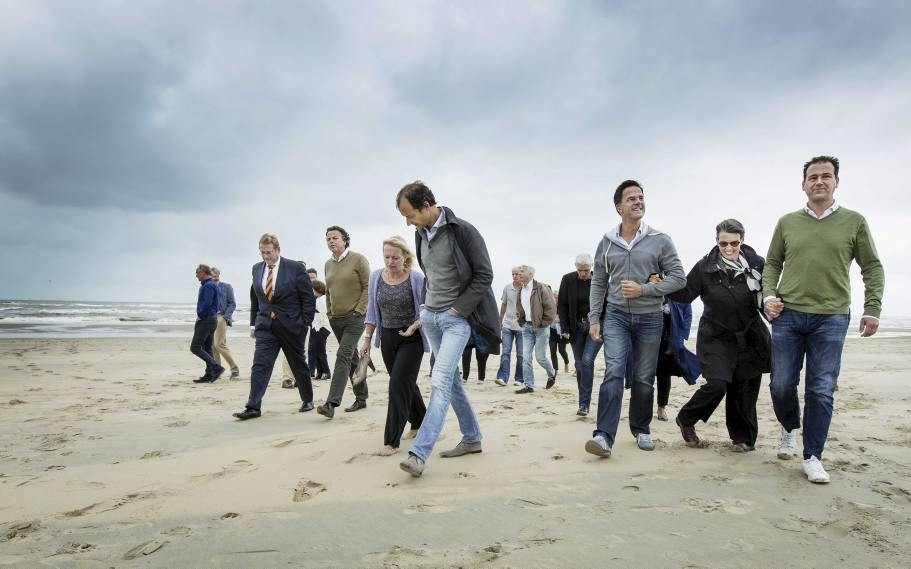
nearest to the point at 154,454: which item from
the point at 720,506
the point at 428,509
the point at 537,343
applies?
the point at 428,509

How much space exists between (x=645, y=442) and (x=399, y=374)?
1.99m

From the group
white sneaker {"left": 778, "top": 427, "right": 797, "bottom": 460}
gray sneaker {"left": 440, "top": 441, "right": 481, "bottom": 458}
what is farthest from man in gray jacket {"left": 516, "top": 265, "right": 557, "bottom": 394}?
white sneaker {"left": 778, "top": 427, "right": 797, "bottom": 460}

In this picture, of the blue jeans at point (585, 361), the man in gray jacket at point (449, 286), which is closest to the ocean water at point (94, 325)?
the blue jeans at point (585, 361)

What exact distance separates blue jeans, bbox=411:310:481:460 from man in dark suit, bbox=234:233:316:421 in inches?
97.8

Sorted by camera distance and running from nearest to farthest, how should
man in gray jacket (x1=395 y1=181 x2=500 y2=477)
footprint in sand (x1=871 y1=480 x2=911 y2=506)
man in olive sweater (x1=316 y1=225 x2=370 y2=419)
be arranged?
footprint in sand (x1=871 y1=480 x2=911 y2=506)
man in gray jacket (x1=395 y1=181 x2=500 y2=477)
man in olive sweater (x1=316 y1=225 x2=370 y2=419)

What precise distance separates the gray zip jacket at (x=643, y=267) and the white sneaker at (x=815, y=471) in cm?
137

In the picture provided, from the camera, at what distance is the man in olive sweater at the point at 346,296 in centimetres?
609

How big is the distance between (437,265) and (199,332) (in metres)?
6.72

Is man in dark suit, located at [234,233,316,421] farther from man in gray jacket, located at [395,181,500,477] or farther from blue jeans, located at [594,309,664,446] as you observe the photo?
blue jeans, located at [594,309,664,446]

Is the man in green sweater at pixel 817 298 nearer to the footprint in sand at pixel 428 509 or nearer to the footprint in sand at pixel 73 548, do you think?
the footprint in sand at pixel 428 509

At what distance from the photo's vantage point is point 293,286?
5855mm

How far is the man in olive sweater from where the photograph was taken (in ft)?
20.0

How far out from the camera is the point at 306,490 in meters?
3.15

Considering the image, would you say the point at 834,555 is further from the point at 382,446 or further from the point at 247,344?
the point at 247,344
